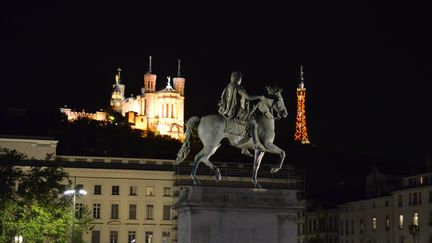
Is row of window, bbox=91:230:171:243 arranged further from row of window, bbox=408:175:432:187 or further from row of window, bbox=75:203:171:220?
row of window, bbox=408:175:432:187

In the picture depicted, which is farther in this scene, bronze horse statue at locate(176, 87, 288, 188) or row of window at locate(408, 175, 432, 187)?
row of window at locate(408, 175, 432, 187)

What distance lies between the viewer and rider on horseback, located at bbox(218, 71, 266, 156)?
41.7 meters

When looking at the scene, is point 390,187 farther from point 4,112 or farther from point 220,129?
point 220,129

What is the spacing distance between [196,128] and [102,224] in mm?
107965

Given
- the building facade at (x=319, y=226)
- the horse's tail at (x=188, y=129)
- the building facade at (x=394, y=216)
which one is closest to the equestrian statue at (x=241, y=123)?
the horse's tail at (x=188, y=129)

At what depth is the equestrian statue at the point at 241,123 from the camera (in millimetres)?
41688

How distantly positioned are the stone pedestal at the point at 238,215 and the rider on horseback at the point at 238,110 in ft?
7.00

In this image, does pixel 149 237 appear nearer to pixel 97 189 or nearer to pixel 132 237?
pixel 132 237

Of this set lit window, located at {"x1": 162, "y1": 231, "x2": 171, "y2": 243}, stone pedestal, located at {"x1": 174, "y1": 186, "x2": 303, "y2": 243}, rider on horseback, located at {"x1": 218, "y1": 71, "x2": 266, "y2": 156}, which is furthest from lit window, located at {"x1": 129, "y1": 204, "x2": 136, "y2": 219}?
rider on horseback, located at {"x1": 218, "y1": 71, "x2": 266, "y2": 156}

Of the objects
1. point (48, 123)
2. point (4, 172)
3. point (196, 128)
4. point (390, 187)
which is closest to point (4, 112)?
point (48, 123)

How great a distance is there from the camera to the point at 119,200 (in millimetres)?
149500

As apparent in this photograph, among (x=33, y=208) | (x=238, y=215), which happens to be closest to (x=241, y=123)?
(x=238, y=215)

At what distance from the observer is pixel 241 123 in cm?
4188

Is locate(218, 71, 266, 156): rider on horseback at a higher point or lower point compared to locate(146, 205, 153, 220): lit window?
lower
